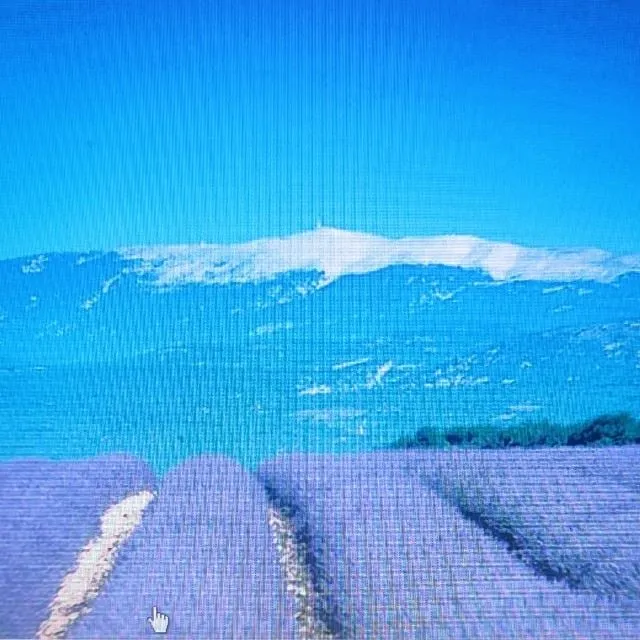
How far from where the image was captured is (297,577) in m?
2.46

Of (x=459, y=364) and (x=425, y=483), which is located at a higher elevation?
(x=459, y=364)

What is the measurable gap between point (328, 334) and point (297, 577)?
40.2 inches

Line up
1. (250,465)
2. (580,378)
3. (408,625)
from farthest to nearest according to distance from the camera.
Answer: (580,378), (250,465), (408,625)

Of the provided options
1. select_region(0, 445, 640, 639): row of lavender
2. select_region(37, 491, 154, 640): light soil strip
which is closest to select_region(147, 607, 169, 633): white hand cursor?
select_region(0, 445, 640, 639): row of lavender

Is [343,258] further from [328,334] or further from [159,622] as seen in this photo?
[159,622]

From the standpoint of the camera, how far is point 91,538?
2.60 meters

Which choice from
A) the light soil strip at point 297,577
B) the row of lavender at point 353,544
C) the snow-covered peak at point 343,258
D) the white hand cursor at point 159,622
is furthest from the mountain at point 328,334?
the white hand cursor at point 159,622

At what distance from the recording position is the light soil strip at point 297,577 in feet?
7.72

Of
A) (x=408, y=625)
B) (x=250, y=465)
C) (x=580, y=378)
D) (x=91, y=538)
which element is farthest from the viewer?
(x=580, y=378)

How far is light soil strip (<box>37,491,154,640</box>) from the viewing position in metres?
2.39

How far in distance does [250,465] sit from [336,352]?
24.0 inches

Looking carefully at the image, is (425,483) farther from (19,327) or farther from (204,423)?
(19,327)

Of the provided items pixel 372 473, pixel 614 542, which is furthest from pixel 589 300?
pixel 372 473

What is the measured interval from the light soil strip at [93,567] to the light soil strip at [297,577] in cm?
55
